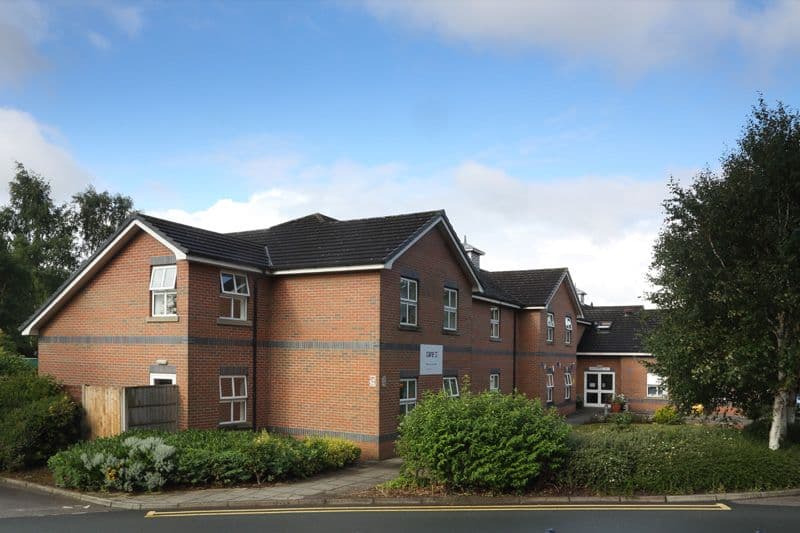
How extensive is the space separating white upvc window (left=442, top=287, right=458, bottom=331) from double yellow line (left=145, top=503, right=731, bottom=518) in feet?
32.6

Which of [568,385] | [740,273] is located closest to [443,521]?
[740,273]

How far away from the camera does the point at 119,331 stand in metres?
18.4

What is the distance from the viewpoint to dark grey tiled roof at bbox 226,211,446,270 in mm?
18484

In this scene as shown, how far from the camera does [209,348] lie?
1738 centimetres

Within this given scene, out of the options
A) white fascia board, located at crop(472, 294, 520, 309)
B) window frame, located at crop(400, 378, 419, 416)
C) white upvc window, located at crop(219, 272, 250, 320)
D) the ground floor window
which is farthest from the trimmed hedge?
the ground floor window

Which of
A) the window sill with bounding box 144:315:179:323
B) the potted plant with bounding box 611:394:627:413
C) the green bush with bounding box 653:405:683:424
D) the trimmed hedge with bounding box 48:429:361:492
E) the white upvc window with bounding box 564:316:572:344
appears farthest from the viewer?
the potted plant with bounding box 611:394:627:413

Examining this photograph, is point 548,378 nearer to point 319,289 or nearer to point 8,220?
point 319,289

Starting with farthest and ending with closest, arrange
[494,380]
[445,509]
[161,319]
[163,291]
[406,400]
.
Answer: [494,380], [406,400], [163,291], [161,319], [445,509]

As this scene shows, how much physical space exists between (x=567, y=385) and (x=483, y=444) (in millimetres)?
23195

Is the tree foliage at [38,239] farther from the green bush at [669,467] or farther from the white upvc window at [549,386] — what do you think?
the green bush at [669,467]

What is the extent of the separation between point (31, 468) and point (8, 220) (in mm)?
36108

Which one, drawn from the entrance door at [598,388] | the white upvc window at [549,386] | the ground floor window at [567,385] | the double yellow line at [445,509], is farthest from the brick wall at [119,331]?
the entrance door at [598,388]

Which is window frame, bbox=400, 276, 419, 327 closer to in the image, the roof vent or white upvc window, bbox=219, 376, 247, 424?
white upvc window, bbox=219, 376, 247, 424

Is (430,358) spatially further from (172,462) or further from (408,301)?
(172,462)
